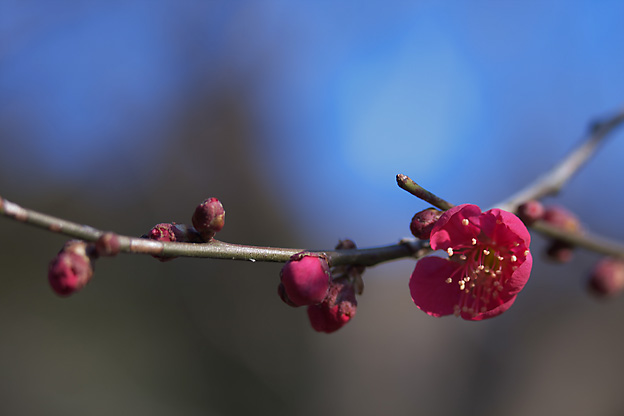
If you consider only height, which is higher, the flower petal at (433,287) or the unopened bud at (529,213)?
the unopened bud at (529,213)

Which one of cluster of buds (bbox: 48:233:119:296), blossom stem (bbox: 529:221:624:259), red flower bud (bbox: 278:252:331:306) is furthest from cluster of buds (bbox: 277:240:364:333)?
blossom stem (bbox: 529:221:624:259)

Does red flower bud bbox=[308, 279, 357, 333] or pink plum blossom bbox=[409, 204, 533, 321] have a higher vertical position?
pink plum blossom bbox=[409, 204, 533, 321]

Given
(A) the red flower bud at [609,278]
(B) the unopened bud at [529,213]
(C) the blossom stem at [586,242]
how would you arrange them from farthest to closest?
1. (A) the red flower bud at [609,278]
2. (C) the blossom stem at [586,242]
3. (B) the unopened bud at [529,213]

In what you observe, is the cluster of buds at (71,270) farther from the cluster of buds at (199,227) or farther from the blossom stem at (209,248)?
the cluster of buds at (199,227)

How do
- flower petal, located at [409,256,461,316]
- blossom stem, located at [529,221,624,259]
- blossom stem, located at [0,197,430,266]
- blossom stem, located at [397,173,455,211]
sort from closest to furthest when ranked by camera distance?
blossom stem, located at [0,197,430,266], blossom stem, located at [397,173,455,211], flower petal, located at [409,256,461,316], blossom stem, located at [529,221,624,259]

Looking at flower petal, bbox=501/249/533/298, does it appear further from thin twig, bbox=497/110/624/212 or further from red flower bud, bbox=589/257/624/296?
red flower bud, bbox=589/257/624/296

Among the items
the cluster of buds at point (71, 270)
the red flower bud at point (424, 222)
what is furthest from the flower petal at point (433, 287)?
the cluster of buds at point (71, 270)

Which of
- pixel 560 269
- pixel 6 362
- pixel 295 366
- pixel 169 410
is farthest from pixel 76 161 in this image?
pixel 560 269
